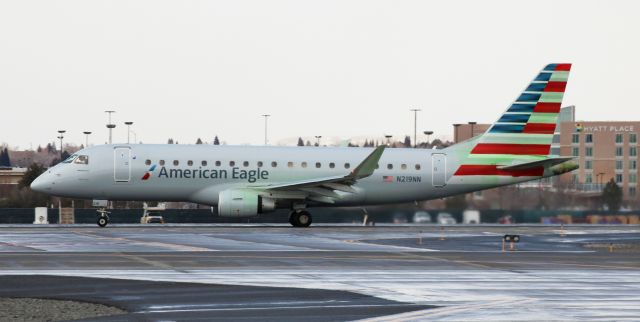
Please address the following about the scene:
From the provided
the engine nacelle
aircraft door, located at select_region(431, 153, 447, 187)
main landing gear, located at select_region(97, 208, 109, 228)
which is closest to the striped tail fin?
aircraft door, located at select_region(431, 153, 447, 187)

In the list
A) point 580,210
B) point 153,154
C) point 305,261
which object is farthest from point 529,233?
point 305,261

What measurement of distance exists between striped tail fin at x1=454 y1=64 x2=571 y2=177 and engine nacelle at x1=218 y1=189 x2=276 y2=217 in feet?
34.1

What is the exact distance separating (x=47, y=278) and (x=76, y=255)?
21.8 feet

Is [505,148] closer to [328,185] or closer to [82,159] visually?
[328,185]

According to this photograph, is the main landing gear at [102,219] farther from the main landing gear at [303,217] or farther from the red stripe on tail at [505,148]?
the red stripe on tail at [505,148]

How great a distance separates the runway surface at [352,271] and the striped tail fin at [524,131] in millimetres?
9472

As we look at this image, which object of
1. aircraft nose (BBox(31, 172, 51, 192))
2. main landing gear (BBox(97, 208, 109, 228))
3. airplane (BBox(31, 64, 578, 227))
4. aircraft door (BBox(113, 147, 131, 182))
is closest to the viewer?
main landing gear (BBox(97, 208, 109, 228))

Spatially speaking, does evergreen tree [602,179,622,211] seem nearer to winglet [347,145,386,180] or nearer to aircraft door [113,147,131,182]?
winglet [347,145,386,180]

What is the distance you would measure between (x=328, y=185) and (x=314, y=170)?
63.2 inches

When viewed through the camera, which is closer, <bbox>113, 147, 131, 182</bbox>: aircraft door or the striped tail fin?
<bbox>113, 147, 131, 182</bbox>: aircraft door

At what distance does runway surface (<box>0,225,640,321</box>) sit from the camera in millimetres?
18375

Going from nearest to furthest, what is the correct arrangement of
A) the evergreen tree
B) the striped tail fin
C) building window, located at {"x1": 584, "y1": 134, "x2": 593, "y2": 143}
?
the striped tail fin < the evergreen tree < building window, located at {"x1": 584, "y1": 134, "x2": 593, "y2": 143}

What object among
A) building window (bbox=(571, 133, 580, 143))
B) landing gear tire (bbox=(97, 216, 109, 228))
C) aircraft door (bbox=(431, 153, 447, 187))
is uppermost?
building window (bbox=(571, 133, 580, 143))

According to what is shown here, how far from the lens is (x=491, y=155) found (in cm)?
5294
